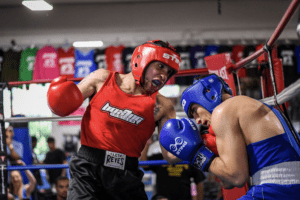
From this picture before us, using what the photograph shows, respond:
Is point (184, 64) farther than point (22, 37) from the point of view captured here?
No

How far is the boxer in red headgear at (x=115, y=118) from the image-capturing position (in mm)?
1433

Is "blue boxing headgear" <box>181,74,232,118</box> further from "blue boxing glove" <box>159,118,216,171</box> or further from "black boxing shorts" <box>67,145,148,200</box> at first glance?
"black boxing shorts" <box>67,145,148,200</box>

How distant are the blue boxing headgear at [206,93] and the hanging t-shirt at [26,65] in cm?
429

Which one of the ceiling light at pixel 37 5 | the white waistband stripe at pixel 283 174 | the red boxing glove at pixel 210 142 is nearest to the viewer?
the white waistband stripe at pixel 283 174

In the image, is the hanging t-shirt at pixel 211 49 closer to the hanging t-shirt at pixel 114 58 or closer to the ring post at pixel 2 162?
the hanging t-shirt at pixel 114 58

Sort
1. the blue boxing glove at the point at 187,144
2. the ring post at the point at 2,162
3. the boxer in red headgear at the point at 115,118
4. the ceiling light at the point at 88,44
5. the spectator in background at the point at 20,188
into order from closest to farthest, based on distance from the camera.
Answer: the blue boxing glove at the point at 187,144
the boxer in red headgear at the point at 115,118
the ring post at the point at 2,162
the spectator in background at the point at 20,188
the ceiling light at the point at 88,44

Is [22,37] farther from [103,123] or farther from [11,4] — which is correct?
[103,123]

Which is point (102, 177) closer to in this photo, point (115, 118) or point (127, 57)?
point (115, 118)

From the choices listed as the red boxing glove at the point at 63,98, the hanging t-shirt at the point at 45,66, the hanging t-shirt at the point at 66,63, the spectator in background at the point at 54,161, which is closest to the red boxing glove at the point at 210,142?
the red boxing glove at the point at 63,98

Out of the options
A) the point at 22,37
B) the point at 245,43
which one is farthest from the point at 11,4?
the point at 245,43

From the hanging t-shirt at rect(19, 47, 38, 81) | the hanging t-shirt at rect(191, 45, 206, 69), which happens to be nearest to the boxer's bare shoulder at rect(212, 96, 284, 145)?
the hanging t-shirt at rect(191, 45, 206, 69)

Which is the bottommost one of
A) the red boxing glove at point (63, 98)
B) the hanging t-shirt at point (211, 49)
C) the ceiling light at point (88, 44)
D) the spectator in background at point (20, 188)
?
the spectator in background at point (20, 188)

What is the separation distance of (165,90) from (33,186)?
2.75 meters

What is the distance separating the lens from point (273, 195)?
1.03 m
